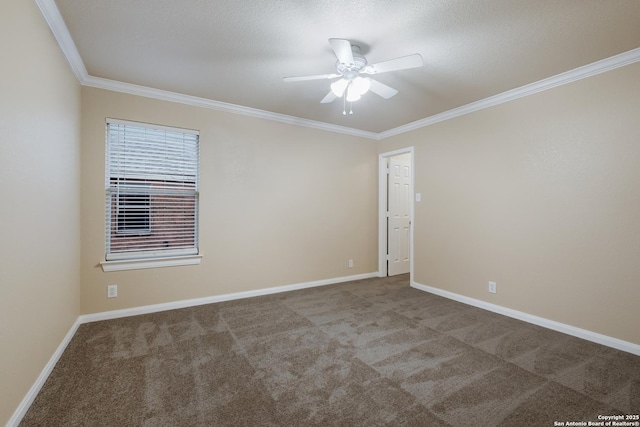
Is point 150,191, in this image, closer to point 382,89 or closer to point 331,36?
point 331,36

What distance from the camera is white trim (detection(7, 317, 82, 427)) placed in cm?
158

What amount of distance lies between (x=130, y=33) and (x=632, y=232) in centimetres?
440

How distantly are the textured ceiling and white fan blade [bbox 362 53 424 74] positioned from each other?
8.4 inches

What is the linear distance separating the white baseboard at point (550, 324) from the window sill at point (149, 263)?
3.31 meters

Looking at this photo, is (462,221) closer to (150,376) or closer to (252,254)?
(252,254)

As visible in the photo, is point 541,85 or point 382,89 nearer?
point 382,89

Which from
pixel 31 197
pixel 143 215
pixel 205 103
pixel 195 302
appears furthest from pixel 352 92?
pixel 195 302

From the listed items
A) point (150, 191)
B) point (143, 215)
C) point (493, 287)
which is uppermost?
point (150, 191)

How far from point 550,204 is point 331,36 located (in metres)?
2.69

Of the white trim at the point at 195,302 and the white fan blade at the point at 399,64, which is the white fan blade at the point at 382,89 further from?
the white trim at the point at 195,302

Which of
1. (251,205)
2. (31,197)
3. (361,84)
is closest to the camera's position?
(31,197)

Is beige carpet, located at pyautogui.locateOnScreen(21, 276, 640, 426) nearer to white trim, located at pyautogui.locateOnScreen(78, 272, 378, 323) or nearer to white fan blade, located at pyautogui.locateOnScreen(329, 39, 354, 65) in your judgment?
white trim, located at pyautogui.locateOnScreen(78, 272, 378, 323)

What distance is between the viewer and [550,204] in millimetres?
2908

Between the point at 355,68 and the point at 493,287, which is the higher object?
the point at 355,68
